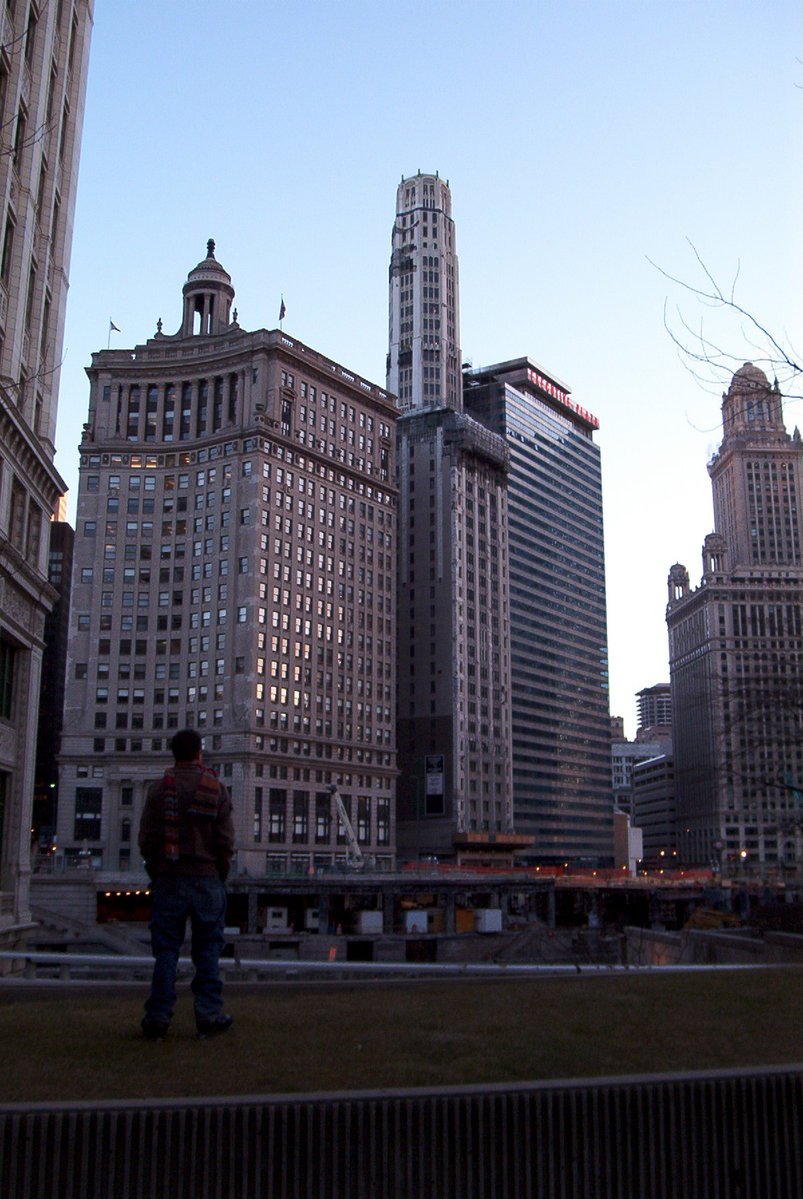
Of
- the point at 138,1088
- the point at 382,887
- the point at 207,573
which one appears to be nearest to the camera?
the point at 138,1088

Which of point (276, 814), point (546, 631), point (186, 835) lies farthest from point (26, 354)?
point (546, 631)

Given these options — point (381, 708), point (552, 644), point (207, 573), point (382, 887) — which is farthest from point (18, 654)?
point (552, 644)

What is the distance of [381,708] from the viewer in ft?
423

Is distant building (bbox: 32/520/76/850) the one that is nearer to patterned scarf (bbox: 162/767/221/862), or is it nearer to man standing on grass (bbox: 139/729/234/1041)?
man standing on grass (bbox: 139/729/234/1041)

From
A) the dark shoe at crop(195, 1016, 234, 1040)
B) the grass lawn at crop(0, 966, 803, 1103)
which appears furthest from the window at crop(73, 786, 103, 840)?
the dark shoe at crop(195, 1016, 234, 1040)

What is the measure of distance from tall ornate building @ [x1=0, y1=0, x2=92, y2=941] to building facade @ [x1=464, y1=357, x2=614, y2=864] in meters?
135

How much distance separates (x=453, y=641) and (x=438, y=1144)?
450ft

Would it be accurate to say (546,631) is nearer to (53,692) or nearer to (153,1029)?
(53,692)

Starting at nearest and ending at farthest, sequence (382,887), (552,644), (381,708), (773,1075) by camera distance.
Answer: (773,1075)
(382,887)
(381,708)
(552,644)

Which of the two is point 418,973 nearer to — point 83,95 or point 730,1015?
point 730,1015

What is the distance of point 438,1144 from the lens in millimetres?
7871

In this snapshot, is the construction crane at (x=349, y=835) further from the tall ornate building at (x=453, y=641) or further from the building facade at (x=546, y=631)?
the building facade at (x=546, y=631)

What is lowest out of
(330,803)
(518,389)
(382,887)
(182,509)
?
(382,887)

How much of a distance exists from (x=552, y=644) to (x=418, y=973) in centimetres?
16509
